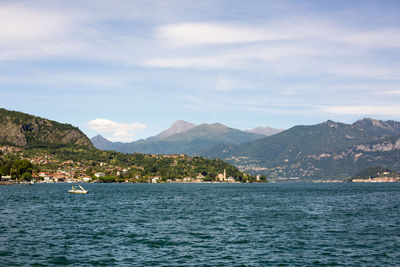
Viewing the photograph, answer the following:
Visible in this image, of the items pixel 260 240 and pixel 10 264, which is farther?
pixel 260 240

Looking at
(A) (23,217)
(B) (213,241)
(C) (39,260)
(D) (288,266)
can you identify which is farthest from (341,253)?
(A) (23,217)

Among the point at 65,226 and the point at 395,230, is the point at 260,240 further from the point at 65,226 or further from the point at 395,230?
the point at 65,226

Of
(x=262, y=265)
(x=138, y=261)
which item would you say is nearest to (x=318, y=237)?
(x=262, y=265)

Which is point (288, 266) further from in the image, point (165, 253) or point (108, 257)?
point (108, 257)

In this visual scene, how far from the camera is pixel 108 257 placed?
37.9 m

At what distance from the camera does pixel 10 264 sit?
3438 centimetres

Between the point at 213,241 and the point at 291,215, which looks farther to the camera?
the point at 291,215

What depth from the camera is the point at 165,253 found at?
40.0m

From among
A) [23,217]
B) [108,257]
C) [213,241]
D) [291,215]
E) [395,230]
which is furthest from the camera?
[291,215]

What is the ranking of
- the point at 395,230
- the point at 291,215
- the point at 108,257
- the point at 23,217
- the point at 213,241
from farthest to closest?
1. the point at 291,215
2. the point at 23,217
3. the point at 395,230
4. the point at 213,241
5. the point at 108,257

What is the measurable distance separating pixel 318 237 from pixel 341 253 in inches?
363

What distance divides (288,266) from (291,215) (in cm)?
4082

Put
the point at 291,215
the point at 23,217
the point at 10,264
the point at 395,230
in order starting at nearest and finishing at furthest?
1. the point at 10,264
2. the point at 395,230
3. the point at 23,217
4. the point at 291,215

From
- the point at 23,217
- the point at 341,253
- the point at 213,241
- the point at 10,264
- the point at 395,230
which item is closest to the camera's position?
the point at 10,264
